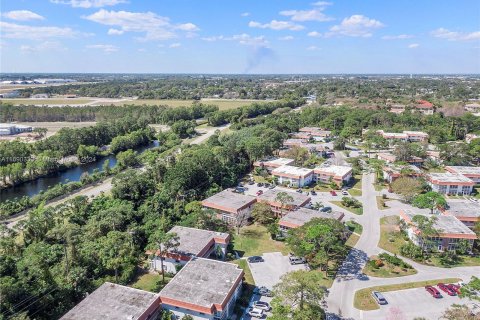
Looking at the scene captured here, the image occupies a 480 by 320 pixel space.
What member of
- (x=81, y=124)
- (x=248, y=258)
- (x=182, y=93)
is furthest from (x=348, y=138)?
(x=182, y=93)

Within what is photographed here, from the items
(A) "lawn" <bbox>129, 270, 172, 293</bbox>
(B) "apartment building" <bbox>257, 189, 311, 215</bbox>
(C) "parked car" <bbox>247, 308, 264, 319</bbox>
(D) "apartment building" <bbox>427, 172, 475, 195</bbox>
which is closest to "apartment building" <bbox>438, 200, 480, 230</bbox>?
(D) "apartment building" <bbox>427, 172, 475, 195</bbox>

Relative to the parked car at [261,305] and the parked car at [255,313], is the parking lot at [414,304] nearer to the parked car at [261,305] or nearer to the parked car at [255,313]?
the parked car at [261,305]

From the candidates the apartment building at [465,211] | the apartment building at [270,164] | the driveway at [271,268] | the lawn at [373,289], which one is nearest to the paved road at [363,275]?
the lawn at [373,289]

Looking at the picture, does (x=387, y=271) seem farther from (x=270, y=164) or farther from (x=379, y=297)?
(x=270, y=164)

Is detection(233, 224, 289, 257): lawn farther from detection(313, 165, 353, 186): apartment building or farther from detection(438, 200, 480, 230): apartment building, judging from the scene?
detection(438, 200, 480, 230): apartment building

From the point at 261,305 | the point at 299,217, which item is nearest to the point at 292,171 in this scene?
the point at 299,217

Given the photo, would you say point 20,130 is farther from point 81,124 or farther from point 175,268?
point 175,268

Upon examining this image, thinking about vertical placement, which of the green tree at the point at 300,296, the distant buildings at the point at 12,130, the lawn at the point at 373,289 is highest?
the distant buildings at the point at 12,130
